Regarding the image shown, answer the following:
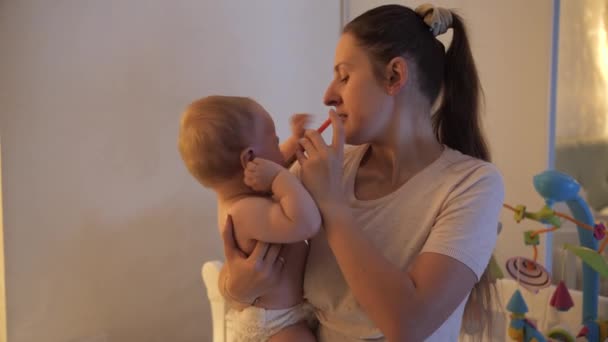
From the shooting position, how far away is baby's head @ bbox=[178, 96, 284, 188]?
100 cm

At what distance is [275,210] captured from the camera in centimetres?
94

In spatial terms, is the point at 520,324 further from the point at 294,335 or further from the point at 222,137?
the point at 222,137

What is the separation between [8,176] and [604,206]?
5.61ft

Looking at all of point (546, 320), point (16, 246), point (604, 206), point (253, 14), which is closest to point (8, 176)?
point (16, 246)

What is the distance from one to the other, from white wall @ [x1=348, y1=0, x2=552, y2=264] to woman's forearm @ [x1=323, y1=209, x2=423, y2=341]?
1.09 metres

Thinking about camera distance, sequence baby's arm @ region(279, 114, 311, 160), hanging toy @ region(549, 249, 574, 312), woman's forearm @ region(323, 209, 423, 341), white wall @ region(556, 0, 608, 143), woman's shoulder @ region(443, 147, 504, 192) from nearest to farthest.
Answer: woman's forearm @ region(323, 209, 423, 341) < woman's shoulder @ region(443, 147, 504, 192) < baby's arm @ region(279, 114, 311, 160) < hanging toy @ region(549, 249, 574, 312) < white wall @ region(556, 0, 608, 143)

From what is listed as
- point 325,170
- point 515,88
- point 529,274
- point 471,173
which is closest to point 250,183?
point 325,170

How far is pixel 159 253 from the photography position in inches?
69.8

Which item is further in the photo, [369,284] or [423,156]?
[423,156]

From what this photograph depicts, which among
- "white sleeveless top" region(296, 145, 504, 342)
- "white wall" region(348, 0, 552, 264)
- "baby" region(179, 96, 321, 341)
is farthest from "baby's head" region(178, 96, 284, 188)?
"white wall" region(348, 0, 552, 264)

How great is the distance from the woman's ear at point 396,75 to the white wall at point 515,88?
91 centimetres

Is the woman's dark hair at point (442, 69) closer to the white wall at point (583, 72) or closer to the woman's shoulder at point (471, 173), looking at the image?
the woman's shoulder at point (471, 173)

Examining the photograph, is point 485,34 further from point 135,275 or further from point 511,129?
point 135,275

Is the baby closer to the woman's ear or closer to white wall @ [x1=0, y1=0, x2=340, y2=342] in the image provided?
the woman's ear
